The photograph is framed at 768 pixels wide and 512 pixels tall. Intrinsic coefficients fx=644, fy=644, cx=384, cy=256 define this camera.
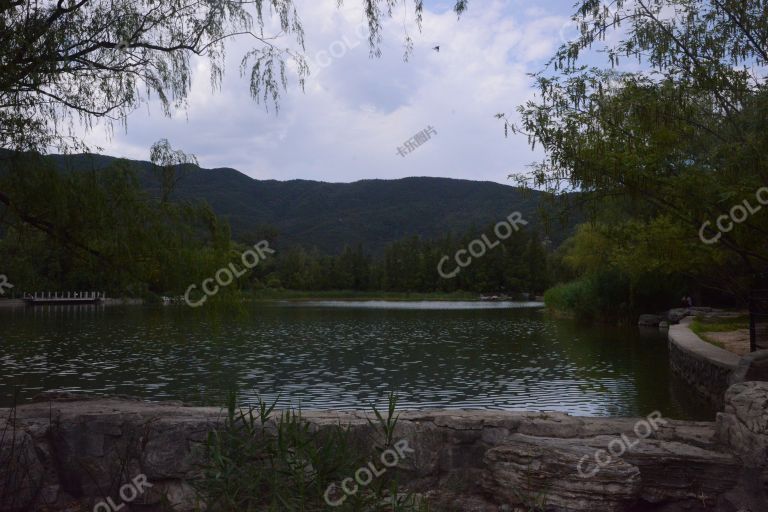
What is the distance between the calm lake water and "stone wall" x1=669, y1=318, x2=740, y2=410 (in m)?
0.33

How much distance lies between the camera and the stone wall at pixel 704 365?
33.6ft

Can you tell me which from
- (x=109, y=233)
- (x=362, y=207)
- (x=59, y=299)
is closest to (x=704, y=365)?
(x=109, y=233)

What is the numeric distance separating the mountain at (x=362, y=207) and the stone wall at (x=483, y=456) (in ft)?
363

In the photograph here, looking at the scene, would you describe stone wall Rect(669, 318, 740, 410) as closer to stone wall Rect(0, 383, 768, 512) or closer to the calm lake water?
the calm lake water

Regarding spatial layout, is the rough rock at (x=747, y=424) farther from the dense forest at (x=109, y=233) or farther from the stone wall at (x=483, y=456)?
the dense forest at (x=109, y=233)

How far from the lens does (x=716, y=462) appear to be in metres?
4.50

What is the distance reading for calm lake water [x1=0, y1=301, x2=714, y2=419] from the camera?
1201 centimetres

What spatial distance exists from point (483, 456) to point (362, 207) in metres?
143

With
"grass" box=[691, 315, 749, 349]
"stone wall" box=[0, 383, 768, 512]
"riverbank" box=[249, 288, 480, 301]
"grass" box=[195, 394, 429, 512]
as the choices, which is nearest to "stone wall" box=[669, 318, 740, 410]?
"grass" box=[691, 315, 749, 349]

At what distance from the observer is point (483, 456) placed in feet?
15.8

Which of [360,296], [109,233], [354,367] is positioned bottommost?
[360,296]

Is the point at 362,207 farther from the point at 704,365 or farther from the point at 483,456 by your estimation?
the point at 483,456

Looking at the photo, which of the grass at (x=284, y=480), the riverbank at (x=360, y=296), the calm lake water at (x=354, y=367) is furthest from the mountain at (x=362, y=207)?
the grass at (x=284, y=480)

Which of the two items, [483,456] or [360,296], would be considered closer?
[483,456]
